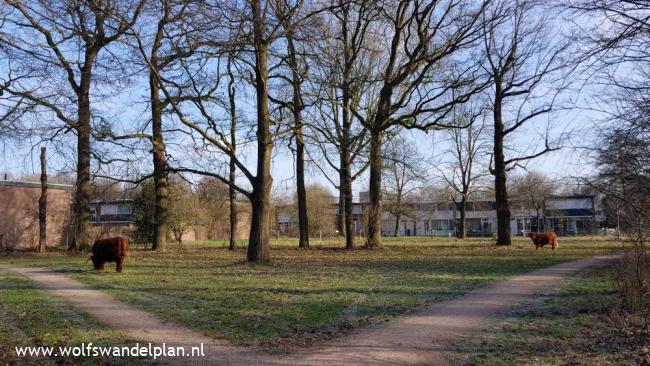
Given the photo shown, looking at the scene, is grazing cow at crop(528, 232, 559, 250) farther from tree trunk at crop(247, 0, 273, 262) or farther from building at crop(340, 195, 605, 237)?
building at crop(340, 195, 605, 237)

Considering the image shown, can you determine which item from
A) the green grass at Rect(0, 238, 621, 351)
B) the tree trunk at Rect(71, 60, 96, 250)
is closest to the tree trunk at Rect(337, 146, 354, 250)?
the green grass at Rect(0, 238, 621, 351)

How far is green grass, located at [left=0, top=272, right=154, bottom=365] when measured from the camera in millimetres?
6746

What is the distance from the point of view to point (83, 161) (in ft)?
88.1

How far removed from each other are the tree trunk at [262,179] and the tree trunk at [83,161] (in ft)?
33.2

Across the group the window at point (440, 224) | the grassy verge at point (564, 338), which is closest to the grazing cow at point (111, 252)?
the grassy verge at point (564, 338)

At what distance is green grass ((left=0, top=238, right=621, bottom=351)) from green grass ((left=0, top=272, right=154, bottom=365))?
1316 millimetres

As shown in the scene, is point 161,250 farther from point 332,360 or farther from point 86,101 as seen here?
point 332,360

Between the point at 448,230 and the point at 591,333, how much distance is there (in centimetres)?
9340

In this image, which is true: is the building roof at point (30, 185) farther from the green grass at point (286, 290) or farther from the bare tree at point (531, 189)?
the bare tree at point (531, 189)

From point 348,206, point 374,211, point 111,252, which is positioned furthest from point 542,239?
point 111,252

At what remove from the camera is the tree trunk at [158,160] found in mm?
21641

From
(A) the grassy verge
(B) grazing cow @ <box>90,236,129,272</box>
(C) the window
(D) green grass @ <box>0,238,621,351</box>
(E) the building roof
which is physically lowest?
(A) the grassy verge

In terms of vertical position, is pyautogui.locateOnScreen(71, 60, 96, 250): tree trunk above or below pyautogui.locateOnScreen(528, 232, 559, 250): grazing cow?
above

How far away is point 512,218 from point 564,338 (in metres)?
82.8
